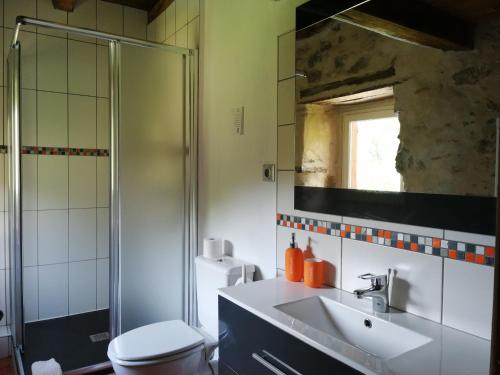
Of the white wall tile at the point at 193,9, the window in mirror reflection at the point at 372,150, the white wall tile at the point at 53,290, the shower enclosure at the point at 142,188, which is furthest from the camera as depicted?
the white wall tile at the point at 53,290

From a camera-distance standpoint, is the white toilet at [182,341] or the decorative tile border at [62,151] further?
the decorative tile border at [62,151]

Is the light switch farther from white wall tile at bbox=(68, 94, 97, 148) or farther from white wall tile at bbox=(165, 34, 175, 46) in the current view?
white wall tile at bbox=(68, 94, 97, 148)

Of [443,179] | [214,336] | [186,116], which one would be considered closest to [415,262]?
[443,179]

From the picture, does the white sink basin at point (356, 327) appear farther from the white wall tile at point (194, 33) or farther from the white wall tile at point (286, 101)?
the white wall tile at point (194, 33)

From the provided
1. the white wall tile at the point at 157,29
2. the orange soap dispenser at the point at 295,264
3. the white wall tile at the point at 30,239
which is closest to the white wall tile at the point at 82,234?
the white wall tile at the point at 30,239

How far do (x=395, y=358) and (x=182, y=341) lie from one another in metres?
1.08

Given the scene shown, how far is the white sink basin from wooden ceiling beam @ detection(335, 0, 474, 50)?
2.81ft

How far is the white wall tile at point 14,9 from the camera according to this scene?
9.18 ft

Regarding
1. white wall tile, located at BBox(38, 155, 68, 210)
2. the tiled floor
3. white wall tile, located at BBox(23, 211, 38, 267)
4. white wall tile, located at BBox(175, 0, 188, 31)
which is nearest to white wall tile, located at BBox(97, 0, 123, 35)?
white wall tile, located at BBox(175, 0, 188, 31)

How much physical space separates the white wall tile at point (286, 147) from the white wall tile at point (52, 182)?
194 cm

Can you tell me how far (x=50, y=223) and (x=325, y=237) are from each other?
2.26m

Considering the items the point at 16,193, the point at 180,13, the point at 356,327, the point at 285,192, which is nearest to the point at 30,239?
the point at 16,193

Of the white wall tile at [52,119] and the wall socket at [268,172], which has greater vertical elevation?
the white wall tile at [52,119]

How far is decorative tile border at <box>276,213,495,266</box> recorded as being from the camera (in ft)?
3.68
